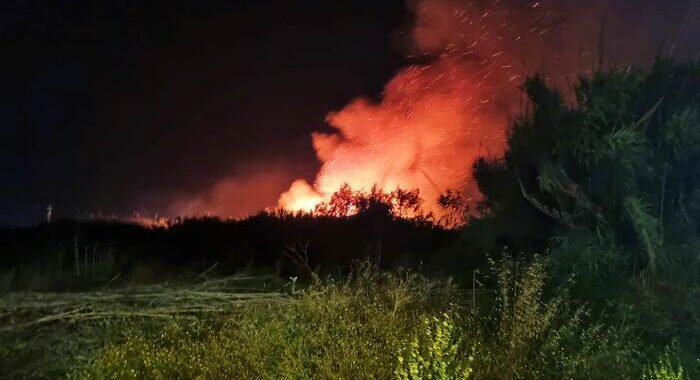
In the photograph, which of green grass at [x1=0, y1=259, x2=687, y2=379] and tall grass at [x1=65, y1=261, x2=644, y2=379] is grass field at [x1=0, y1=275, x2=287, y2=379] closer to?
green grass at [x1=0, y1=259, x2=687, y2=379]

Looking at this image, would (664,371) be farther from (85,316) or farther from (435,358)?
(85,316)

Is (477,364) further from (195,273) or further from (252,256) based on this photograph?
(252,256)

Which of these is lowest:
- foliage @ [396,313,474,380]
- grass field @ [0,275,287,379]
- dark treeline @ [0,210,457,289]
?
foliage @ [396,313,474,380]

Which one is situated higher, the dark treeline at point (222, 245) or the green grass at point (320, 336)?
the dark treeline at point (222, 245)

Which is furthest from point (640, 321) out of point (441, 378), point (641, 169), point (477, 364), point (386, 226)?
point (386, 226)

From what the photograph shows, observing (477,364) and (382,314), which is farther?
(382,314)

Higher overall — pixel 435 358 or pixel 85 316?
pixel 85 316

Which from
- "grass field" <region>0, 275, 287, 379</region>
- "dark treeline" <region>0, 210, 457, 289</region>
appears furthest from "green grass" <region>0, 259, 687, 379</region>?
"dark treeline" <region>0, 210, 457, 289</region>

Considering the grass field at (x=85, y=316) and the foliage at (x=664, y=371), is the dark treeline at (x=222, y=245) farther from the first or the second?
the foliage at (x=664, y=371)

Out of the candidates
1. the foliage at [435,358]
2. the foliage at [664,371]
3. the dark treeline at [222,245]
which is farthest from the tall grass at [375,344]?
the dark treeline at [222,245]

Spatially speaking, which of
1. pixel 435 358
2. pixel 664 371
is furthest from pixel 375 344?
pixel 664 371

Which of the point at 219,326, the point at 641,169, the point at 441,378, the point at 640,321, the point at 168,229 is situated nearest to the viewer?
the point at 441,378

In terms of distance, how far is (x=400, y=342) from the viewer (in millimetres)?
6273

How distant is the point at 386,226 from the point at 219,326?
7422 mm
